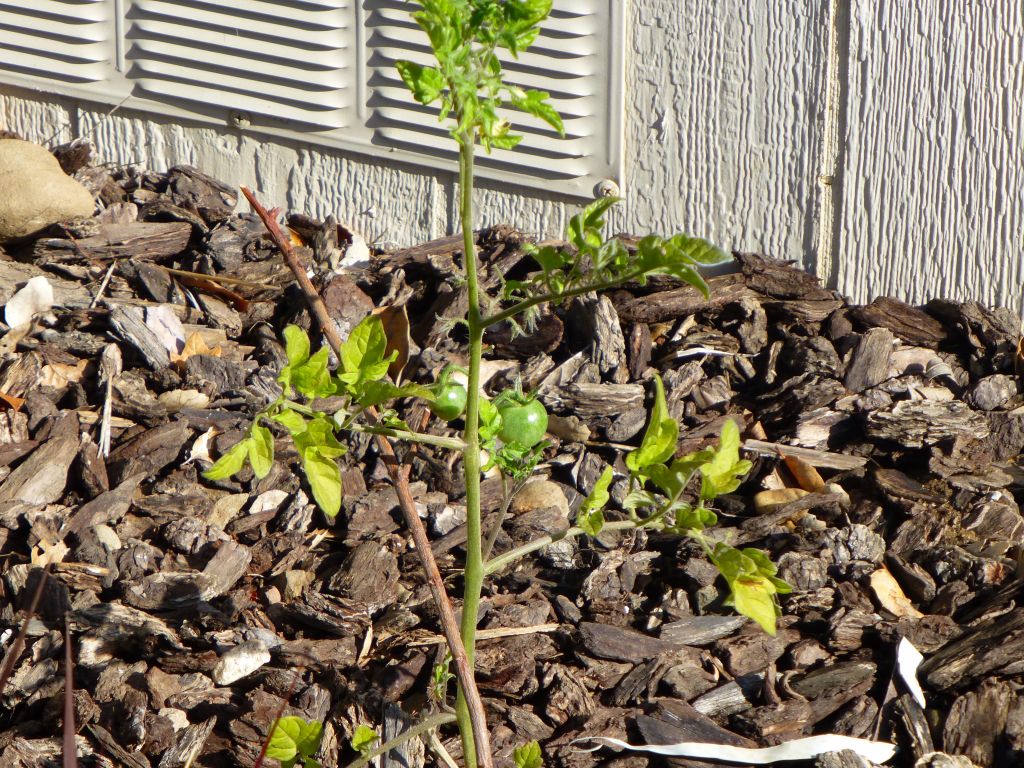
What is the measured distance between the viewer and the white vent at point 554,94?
2902mm

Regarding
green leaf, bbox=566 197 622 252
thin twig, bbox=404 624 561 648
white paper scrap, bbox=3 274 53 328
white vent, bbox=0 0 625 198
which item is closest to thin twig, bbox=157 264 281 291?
white paper scrap, bbox=3 274 53 328

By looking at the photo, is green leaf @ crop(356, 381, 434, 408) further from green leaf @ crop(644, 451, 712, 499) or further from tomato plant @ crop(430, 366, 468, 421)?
green leaf @ crop(644, 451, 712, 499)

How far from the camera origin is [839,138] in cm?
274

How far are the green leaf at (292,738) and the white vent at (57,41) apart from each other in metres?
2.72

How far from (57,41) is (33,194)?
66cm

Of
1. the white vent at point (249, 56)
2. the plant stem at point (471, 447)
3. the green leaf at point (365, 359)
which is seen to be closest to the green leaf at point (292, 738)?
the plant stem at point (471, 447)

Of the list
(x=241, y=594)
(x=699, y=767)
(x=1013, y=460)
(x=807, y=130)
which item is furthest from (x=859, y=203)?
(x=241, y=594)

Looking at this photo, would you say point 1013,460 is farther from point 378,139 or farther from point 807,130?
point 378,139

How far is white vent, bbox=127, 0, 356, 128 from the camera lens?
316cm

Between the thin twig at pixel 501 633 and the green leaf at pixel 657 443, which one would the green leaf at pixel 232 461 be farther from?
the thin twig at pixel 501 633

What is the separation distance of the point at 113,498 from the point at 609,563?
3.62ft

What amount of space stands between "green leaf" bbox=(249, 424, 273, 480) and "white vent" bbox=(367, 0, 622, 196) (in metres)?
1.94

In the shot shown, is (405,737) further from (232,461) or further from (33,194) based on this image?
(33,194)

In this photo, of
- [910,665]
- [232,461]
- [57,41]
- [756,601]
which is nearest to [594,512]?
[756,601]
